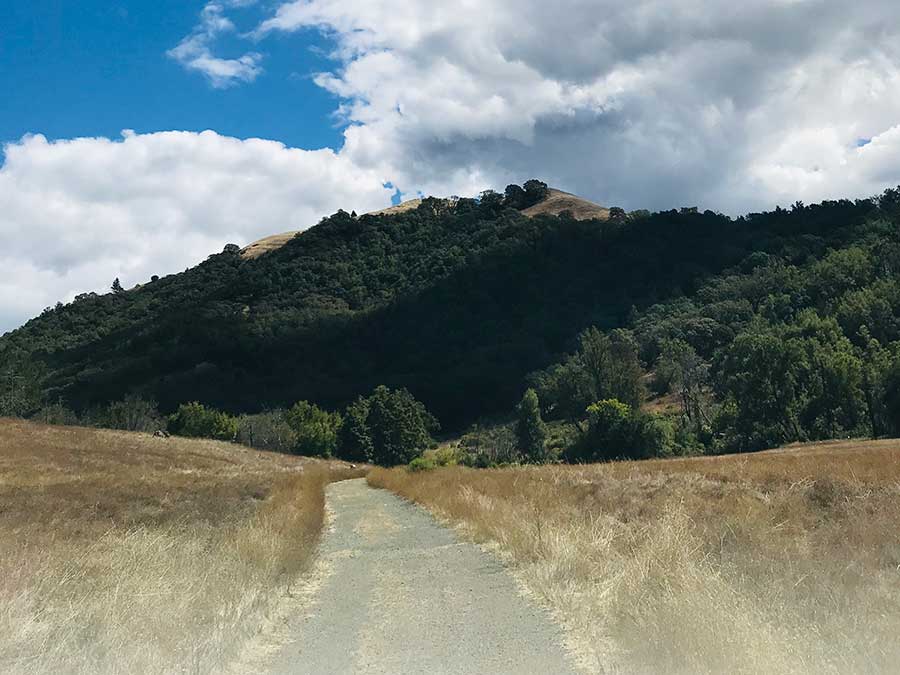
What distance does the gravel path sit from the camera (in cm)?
723

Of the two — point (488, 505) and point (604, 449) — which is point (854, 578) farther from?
point (604, 449)

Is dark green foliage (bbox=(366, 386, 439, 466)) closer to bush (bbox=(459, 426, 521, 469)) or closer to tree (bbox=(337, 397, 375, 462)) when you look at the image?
tree (bbox=(337, 397, 375, 462))

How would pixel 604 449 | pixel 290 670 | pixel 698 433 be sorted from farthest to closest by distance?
pixel 698 433
pixel 604 449
pixel 290 670

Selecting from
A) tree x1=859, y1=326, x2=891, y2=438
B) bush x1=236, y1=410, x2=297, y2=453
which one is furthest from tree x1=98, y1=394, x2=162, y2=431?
tree x1=859, y1=326, x2=891, y2=438

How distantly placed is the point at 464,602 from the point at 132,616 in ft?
14.5

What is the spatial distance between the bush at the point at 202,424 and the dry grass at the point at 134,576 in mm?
87177

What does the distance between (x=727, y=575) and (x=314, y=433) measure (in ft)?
344

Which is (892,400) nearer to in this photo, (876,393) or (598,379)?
(876,393)

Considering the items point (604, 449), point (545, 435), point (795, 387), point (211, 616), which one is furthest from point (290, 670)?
point (545, 435)

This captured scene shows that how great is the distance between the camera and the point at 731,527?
36.6 ft

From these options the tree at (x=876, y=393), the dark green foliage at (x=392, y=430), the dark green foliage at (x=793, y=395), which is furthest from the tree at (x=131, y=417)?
the tree at (x=876, y=393)

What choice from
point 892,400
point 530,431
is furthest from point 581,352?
point 892,400

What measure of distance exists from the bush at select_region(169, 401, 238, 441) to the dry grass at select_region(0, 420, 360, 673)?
87.2 metres

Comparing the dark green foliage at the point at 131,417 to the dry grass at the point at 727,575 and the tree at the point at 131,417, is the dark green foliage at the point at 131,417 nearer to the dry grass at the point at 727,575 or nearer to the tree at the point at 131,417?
the tree at the point at 131,417
